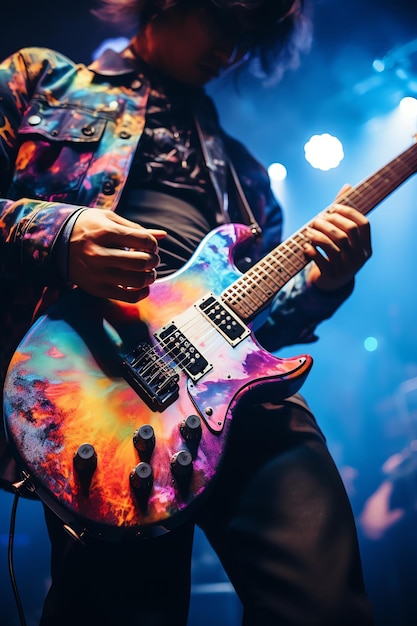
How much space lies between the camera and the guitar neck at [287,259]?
3.60 feet

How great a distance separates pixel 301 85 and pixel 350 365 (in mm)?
1831

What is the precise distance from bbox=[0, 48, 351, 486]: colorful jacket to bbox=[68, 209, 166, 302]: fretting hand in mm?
60

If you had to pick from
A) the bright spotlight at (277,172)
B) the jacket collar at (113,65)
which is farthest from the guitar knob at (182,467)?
the bright spotlight at (277,172)

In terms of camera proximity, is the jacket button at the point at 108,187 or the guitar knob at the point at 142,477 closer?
the guitar knob at the point at 142,477

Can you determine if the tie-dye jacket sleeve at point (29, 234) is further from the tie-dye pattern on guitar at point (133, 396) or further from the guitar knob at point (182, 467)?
the guitar knob at point (182, 467)

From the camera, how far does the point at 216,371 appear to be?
0.93 metres

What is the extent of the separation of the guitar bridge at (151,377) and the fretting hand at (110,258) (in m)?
0.13

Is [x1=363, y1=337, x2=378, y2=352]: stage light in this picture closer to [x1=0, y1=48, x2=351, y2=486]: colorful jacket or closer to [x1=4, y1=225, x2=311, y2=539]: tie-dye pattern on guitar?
[x1=0, y1=48, x2=351, y2=486]: colorful jacket

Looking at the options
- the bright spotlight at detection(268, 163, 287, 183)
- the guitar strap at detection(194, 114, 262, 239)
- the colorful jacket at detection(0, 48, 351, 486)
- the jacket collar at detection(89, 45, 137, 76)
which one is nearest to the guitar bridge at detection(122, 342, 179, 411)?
the colorful jacket at detection(0, 48, 351, 486)

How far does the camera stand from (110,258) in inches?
34.9

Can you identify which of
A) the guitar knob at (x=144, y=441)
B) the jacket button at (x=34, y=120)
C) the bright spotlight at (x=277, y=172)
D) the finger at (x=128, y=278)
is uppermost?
the bright spotlight at (x=277, y=172)

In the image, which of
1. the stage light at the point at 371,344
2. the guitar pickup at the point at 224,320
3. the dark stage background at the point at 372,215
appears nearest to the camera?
the guitar pickup at the point at 224,320

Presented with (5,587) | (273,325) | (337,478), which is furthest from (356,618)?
(5,587)

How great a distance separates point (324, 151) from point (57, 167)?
6.10 feet
